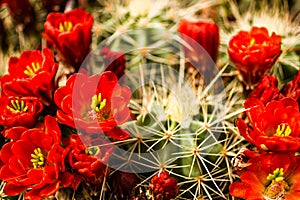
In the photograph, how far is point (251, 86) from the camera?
137cm

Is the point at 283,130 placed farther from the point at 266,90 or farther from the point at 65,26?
the point at 65,26

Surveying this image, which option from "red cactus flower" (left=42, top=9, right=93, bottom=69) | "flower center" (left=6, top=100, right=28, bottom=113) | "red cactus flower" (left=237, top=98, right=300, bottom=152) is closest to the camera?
"red cactus flower" (left=237, top=98, right=300, bottom=152)

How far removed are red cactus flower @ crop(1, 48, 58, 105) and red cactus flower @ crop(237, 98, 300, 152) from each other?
45 centimetres

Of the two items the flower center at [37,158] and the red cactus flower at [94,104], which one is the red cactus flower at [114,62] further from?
the flower center at [37,158]

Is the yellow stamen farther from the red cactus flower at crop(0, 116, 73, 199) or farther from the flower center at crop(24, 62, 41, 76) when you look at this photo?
the flower center at crop(24, 62, 41, 76)

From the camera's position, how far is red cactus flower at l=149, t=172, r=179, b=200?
115 cm

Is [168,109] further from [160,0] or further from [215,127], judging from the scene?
[160,0]

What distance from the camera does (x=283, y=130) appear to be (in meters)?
1.15

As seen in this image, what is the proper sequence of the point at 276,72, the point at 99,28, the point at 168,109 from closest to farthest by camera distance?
the point at 168,109, the point at 276,72, the point at 99,28

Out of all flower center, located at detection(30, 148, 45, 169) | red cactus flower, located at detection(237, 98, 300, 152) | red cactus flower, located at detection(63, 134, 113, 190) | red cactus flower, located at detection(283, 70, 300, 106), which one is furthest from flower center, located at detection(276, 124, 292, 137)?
flower center, located at detection(30, 148, 45, 169)

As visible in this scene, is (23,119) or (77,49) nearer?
(23,119)

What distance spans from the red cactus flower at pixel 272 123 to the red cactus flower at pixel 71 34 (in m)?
0.46

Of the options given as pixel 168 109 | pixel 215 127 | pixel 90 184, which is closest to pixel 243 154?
pixel 215 127

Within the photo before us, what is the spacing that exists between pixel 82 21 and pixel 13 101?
30cm
